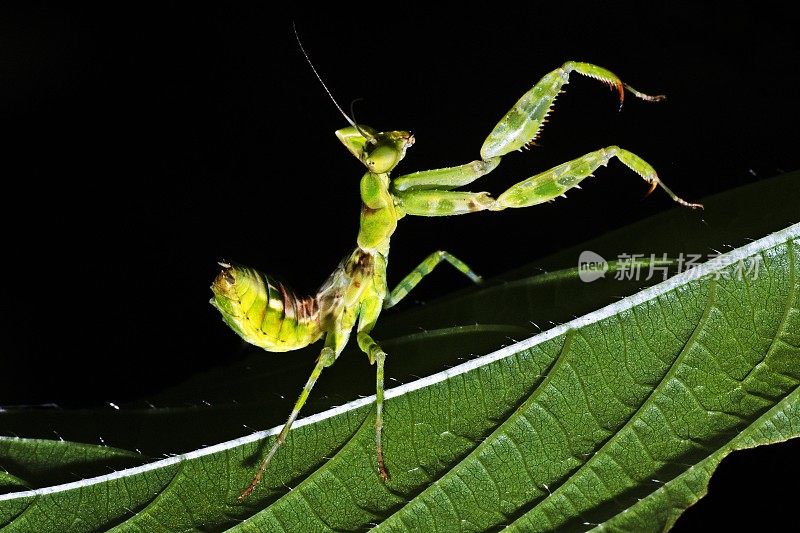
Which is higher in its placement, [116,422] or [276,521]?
[116,422]

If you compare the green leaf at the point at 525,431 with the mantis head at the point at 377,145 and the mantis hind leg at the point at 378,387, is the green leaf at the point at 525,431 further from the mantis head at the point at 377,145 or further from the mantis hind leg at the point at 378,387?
the mantis head at the point at 377,145

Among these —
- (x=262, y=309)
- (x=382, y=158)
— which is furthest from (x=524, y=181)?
(x=262, y=309)

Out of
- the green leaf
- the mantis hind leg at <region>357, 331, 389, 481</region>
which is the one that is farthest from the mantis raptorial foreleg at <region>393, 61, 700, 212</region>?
the mantis hind leg at <region>357, 331, 389, 481</region>

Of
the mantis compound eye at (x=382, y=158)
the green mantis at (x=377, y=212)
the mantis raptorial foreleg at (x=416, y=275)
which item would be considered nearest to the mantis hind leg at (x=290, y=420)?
the green mantis at (x=377, y=212)

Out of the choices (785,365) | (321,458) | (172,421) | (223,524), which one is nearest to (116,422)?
(172,421)

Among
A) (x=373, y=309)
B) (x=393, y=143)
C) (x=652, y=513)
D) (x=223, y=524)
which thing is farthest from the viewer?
(x=373, y=309)

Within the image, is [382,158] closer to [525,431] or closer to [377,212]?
[377,212]

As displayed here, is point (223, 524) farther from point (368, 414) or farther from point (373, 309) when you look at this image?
point (373, 309)
